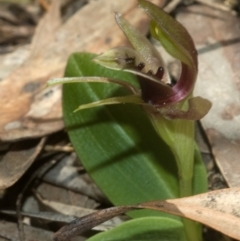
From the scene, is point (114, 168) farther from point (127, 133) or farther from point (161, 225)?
point (161, 225)

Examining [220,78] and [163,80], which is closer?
[163,80]

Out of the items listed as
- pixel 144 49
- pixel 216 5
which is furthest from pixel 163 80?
pixel 216 5

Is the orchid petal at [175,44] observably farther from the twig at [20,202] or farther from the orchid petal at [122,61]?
the twig at [20,202]

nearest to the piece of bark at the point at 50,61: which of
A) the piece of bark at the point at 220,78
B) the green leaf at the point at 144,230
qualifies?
the piece of bark at the point at 220,78

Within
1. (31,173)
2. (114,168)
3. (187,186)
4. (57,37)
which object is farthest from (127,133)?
(57,37)

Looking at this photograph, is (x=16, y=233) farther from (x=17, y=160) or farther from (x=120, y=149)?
(x=120, y=149)

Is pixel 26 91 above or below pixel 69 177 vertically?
above
